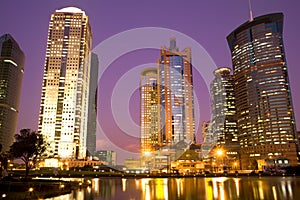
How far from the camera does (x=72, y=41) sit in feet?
603

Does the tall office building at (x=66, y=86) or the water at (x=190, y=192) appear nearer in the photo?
the water at (x=190, y=192)

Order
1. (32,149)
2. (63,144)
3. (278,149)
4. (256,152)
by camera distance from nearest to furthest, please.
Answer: (32,149) → (63,144) → (278,149) → (256,152)

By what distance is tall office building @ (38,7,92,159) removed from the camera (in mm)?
168750

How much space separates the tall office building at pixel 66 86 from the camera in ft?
554

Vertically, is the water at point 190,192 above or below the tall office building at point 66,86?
below

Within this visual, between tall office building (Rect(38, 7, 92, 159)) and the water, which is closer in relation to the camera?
the water

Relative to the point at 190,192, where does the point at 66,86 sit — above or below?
above

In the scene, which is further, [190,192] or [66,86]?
[66,86]

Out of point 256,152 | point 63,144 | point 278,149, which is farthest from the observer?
point 256,152

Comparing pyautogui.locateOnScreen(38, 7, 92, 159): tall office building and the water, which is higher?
pyautogui.locateOnScreen(38, 7, 92, 159): tall office building

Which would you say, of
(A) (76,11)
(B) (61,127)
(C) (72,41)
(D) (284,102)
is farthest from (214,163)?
(A) (76,11)

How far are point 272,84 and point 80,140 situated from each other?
144 metres

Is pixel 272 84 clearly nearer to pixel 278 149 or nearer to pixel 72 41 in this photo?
Result: pixel 278 149

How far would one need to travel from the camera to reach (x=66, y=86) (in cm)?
17800
